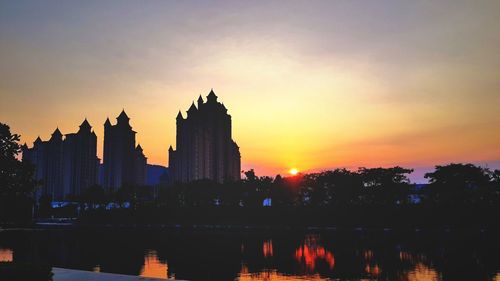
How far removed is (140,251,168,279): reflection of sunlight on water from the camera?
128 feet

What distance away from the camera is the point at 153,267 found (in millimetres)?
44156

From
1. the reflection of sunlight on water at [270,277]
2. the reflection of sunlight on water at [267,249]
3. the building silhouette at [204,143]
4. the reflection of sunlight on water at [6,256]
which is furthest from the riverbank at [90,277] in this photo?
the building silhouette at [204,143]

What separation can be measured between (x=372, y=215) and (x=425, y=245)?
33.9 meters

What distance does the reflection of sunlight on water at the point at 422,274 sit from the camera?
37312 mm

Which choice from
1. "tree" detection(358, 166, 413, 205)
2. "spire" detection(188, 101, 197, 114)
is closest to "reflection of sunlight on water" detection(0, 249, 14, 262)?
"tree" detection(358, 166, 413, 205)

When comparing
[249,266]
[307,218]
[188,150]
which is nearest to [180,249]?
[249,266]

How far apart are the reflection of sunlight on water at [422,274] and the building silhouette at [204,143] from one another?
441 feet

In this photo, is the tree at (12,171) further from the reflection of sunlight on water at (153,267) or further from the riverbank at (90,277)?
the reflection of sunlight on water at (153,267)

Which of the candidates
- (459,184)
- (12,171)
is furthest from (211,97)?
(12,171)

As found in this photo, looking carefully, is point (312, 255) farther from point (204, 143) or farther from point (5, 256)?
point (204, 143)

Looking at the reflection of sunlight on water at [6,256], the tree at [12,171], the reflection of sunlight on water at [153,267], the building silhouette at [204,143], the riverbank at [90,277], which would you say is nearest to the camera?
the riverbank at [90,277]

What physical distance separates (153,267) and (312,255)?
18.2 meters

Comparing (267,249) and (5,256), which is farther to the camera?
(267,249)

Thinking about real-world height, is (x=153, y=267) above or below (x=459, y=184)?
below
